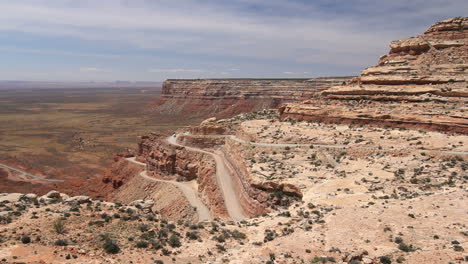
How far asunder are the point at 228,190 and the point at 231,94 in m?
101

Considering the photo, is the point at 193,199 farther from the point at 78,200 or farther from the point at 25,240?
the point at 25,240

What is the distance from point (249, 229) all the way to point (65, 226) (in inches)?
336

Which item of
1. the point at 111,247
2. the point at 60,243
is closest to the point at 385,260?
the point at 111,247

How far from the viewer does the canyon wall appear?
118 meters

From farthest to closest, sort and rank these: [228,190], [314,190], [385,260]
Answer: [228,190] → [314,190] → [385,260]

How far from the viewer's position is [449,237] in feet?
42.2

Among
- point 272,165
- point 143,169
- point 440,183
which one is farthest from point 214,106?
point 440,183

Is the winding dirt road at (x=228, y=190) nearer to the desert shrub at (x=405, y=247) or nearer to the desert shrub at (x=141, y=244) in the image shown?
the desert shrub at (x=141, y=244)

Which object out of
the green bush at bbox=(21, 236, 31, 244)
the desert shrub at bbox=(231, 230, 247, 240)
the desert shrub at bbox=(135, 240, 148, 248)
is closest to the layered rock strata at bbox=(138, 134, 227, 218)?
the desert shrub at bbox=(231, 230, 247, 240)

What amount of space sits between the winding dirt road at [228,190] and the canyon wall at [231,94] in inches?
2977

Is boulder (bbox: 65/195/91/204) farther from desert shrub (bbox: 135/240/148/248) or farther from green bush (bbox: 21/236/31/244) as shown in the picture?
desert shrub (bbox: 135/240/148/248)

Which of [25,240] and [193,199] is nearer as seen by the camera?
[25,240]

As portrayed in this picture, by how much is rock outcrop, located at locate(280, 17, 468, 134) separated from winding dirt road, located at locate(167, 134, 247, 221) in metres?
10.2

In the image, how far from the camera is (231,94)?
13088cm
